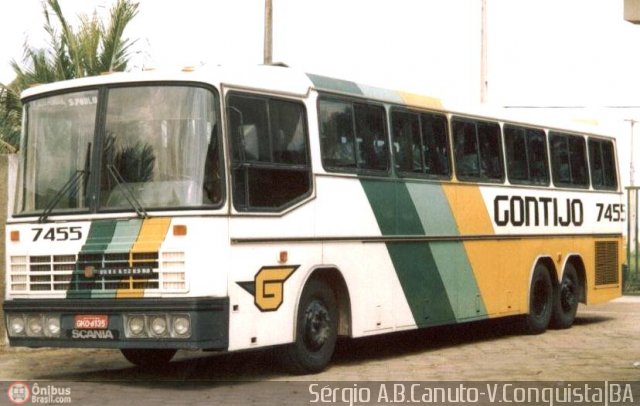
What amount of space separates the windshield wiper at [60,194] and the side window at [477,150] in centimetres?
577

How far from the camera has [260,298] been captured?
14047 millimetres

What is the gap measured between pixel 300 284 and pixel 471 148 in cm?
497

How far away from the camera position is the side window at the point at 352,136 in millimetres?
15469

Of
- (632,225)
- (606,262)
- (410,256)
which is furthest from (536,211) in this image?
(632,225)

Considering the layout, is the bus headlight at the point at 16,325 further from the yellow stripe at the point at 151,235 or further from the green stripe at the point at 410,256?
the green stripe at the point at 410,256

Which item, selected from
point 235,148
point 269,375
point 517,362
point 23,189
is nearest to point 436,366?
point 517,362

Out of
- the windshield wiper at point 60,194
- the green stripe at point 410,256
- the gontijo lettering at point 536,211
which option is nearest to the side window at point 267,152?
the green stripe at point 410,256

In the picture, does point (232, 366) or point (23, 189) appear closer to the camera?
point (23, 189)

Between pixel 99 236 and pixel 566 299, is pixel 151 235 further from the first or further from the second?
pixel 566 299

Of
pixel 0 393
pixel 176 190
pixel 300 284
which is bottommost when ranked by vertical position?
pixel 0 393

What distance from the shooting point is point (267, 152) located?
47.1 feet

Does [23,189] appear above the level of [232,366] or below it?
above

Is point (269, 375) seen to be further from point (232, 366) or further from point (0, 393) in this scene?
point (0, 393)

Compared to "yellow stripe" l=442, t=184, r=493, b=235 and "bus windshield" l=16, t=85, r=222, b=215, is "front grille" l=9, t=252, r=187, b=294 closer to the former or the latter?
"bus windshield" l=16, t=85, r=222, b=215
